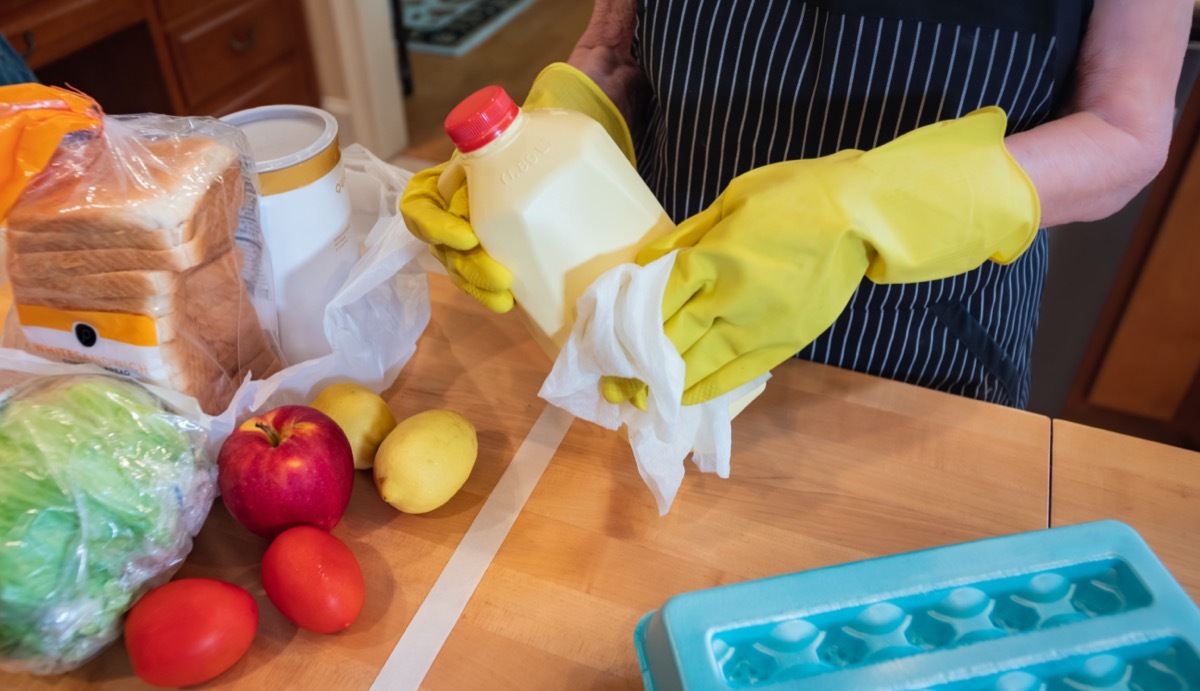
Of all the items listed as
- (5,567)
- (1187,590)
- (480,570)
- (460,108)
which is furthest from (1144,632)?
(5,567)

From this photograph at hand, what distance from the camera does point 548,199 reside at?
50 cm

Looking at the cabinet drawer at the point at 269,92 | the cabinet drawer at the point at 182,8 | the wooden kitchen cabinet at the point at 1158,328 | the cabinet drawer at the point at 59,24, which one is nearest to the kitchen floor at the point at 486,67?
the cabinet drawer at the point at 269,92

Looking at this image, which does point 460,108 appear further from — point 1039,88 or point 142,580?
point 1039,88

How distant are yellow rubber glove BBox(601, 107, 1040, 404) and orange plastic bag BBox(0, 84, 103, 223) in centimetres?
39

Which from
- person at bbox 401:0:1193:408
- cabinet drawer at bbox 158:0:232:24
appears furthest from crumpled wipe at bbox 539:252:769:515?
cabinet drawer at bbox 158:0:232:24

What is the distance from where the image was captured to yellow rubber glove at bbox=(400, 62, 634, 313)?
55 cm

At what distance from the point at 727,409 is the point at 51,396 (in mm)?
426

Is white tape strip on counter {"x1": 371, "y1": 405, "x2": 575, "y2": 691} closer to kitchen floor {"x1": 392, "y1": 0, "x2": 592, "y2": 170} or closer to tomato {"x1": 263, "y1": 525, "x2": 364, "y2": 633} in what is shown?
tomato {"x1": 263, "y1": 525, "x2": 364, "y2": 633}

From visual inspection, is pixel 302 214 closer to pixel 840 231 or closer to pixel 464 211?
pixel 464 211

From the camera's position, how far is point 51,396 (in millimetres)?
494

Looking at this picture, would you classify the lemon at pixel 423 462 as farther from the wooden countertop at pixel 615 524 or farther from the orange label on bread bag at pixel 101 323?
the orange label on bread bag at pixel 101 323

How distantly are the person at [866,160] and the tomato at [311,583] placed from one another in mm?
191

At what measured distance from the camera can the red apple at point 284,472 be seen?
20.7 inches

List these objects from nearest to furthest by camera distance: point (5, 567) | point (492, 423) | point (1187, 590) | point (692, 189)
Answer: point (5, 567) < point (1187, 590) < point (492, 423) < point (692, 189)
